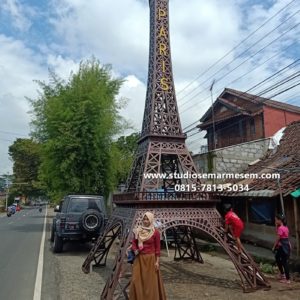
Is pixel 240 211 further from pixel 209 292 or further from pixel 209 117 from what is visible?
pixel 209 117

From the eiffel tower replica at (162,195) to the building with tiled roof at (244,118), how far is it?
11.6m

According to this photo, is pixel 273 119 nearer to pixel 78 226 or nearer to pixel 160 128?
pixel 160 128

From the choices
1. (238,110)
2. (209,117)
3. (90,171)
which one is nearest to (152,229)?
(90,171)

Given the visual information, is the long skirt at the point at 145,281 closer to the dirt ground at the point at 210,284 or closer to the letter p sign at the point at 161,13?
the dirt ground at the point at 210,284

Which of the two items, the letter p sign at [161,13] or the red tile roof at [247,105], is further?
the red tile roof at [247,105]

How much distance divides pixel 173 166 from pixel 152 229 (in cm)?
634

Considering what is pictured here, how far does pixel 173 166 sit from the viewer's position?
1238 centimetres

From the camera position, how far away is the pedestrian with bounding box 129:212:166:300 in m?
5.96

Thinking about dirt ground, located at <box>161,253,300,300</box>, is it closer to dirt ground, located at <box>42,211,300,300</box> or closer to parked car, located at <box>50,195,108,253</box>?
dirt ground, located at <box>42,211,300,300</box>

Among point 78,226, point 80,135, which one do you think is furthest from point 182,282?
point 80,135

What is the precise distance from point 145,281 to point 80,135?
1542 centimetres

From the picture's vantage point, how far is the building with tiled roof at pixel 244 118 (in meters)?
24.2

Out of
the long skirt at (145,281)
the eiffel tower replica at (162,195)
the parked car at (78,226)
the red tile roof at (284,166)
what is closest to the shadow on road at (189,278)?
the eiffel tower replica at (162,195)

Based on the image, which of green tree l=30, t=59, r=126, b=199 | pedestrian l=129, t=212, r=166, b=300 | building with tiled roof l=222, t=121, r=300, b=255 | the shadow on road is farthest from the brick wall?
pedestrian l=129, t=212, r=166, b=300
